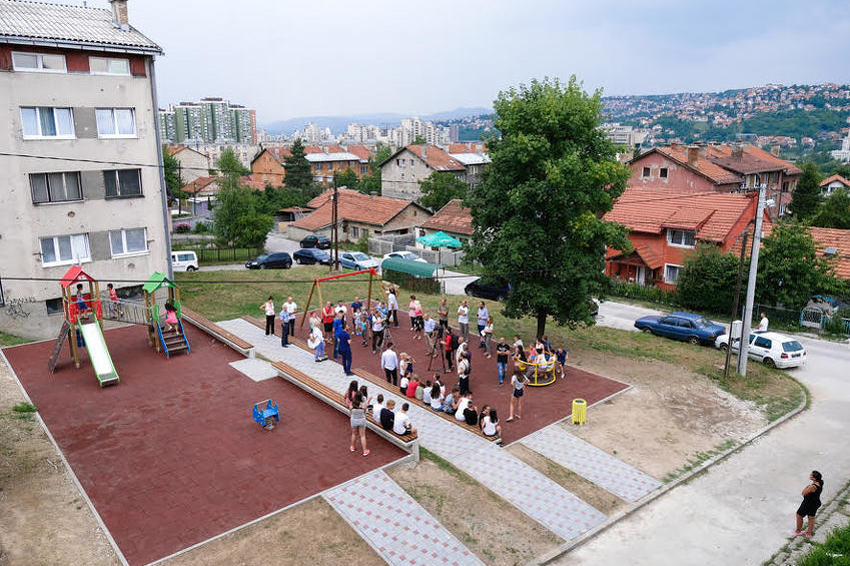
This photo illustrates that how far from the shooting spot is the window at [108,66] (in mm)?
23578

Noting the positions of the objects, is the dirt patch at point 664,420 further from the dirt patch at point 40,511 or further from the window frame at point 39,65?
the window frame at point 39,65

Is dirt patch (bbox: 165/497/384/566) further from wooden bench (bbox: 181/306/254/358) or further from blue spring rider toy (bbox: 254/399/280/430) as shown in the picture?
wooden bench (bbox: 181/306/254/358)

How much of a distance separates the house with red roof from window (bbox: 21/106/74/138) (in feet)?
91.2

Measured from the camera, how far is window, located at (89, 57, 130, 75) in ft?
77.4

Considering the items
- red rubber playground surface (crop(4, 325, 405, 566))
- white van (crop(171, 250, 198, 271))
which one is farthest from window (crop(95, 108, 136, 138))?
white van (crop(171, 250, 198, 271))

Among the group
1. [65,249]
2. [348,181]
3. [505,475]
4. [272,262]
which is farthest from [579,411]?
[348,181]

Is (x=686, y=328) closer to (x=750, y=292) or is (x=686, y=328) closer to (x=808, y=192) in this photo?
(x=750, y=292)

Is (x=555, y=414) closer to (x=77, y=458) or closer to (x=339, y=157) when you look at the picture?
(x=77, y=458)

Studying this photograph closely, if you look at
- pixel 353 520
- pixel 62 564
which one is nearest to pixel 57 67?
pixel 62 564

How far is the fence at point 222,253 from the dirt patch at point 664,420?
3497 centimetres

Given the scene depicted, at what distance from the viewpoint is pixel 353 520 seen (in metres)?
12.1

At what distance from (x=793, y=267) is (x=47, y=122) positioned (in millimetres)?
32979

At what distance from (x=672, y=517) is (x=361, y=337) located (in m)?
14.5

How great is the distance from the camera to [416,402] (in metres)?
18.1
